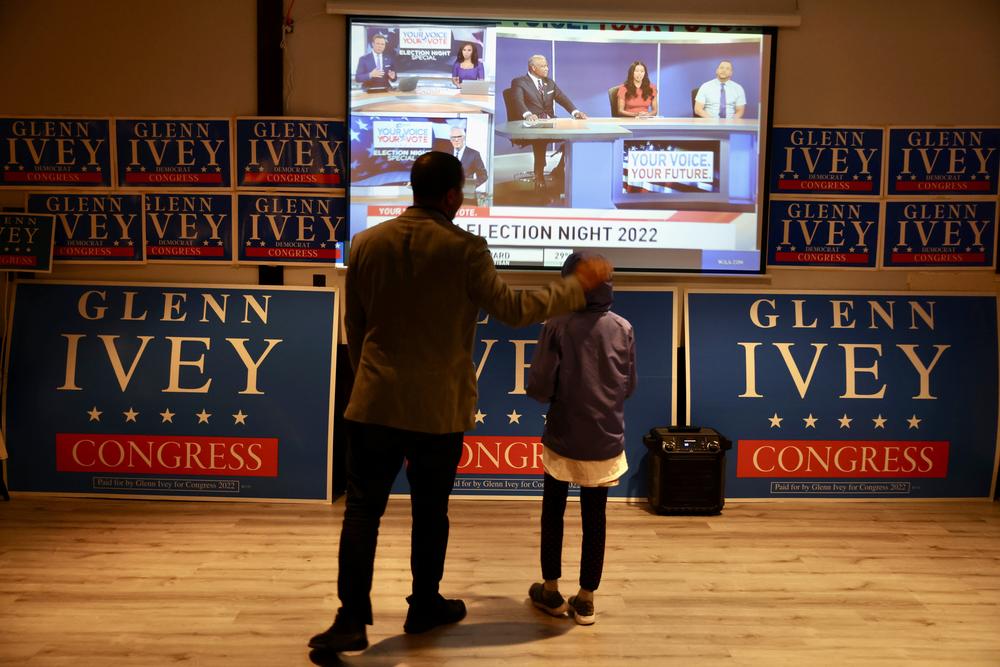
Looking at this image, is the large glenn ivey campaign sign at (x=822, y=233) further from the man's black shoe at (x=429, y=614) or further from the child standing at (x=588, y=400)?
the man's black shoe at (x=429, y=614)

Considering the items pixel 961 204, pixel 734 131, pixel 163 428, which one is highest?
pixel 734 131

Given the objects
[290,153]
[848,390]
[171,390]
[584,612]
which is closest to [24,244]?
[171,390]

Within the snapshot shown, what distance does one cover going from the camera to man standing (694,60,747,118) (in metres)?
4.31

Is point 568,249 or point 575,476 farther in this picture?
point 568,249

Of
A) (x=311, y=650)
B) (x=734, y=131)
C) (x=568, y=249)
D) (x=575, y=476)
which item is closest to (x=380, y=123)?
(x=568, y=249)

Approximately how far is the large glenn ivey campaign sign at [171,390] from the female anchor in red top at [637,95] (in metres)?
1.82

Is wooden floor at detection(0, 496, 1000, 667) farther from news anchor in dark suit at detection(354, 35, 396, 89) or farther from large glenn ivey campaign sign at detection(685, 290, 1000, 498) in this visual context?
Answer: news anchor in dark suit at detection(354, 35, 396, 89)

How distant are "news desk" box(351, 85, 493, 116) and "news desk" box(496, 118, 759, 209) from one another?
0.54 feet

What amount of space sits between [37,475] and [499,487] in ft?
7.77

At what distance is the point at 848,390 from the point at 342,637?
3039 millimetres

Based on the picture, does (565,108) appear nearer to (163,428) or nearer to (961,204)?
(961,204)

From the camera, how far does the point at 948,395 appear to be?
4434 mm

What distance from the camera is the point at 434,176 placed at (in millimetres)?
2584

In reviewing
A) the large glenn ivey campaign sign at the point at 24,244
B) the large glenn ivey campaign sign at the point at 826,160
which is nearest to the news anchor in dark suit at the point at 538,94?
the large glenn ivey campaign sign at the point at 826,160
